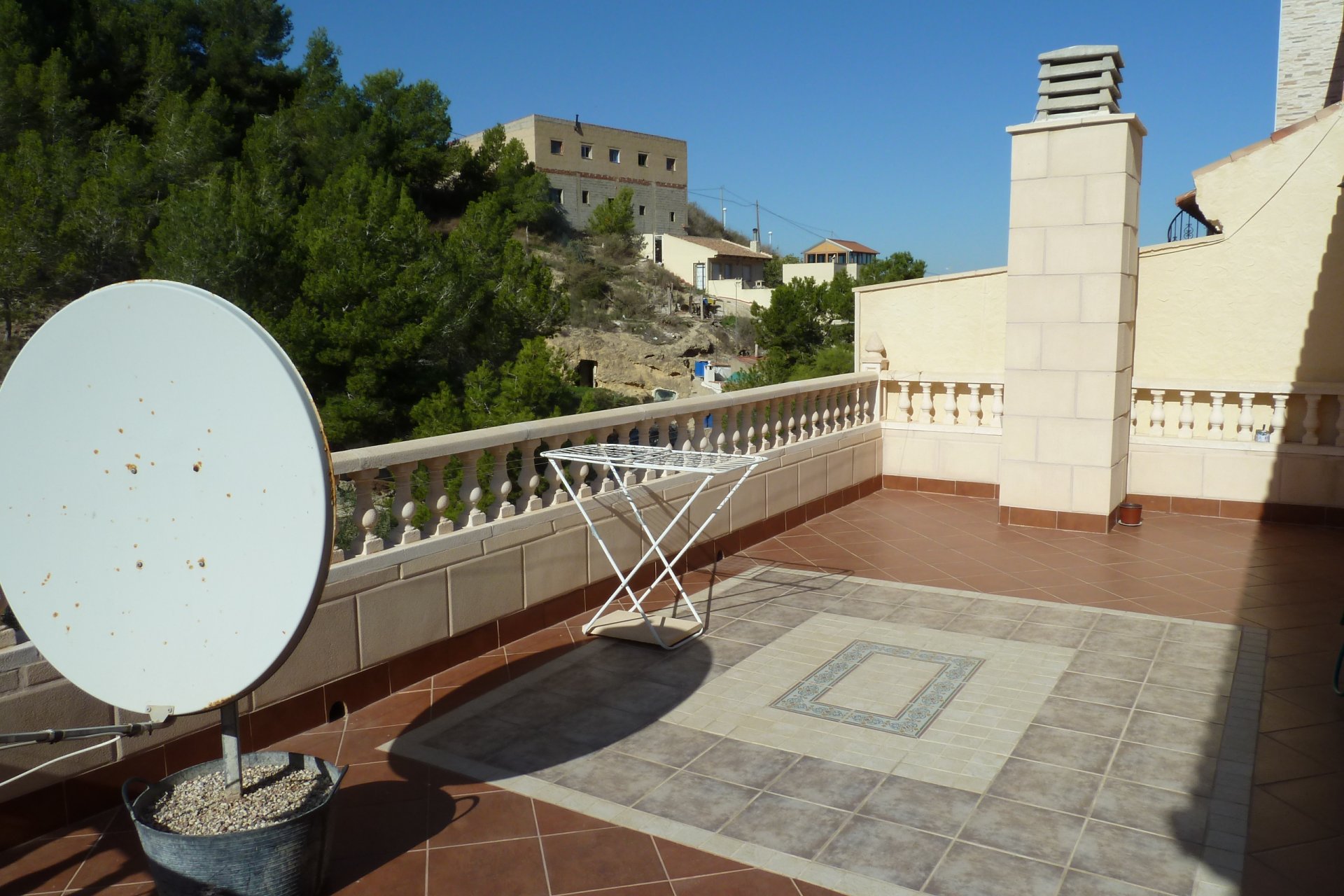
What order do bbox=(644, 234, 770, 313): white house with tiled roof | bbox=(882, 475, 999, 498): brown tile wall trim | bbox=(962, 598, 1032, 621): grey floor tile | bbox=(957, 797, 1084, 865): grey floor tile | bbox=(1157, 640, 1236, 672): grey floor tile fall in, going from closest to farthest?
bbox=(957, 797, 1084, 865): grey floor tile
bbox=(1157, 640, 1236, 672): grey floor tile
bbox=(962, 598, 1032, 621): grey floor tile
bbox=(882, 475, 999, 498): brown tile wall trim
bbox=(644, 234, 770, 313): white house with tiled roof

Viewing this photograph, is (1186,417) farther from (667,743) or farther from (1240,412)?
(667,743)

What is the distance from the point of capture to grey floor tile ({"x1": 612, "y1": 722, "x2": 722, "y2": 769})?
12.7 ft

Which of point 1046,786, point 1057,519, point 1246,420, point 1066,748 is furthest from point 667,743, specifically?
point 1246,420

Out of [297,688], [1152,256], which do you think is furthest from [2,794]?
[1152,256]

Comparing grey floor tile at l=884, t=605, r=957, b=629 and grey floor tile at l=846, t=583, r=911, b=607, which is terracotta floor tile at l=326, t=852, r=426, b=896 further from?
grey floor tile at l=846, t=583, r=911, b=607

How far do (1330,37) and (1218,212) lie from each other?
1518 cm

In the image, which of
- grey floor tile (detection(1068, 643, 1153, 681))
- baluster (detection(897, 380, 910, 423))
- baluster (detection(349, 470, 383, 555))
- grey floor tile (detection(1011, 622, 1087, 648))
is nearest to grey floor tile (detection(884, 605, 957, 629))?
grey floor tile (detection(1011, 622, 1087, 648))

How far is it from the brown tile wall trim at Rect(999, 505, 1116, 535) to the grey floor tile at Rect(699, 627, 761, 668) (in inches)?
147

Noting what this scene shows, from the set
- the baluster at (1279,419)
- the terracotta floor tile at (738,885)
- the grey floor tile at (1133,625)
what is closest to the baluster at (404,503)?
the terracotta floor tile at (738,885)

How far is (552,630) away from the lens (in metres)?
5.50

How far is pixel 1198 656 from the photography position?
494 centimetres

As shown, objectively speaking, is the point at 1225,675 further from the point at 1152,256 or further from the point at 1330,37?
the point at 1330,37

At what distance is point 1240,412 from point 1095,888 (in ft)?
21.2

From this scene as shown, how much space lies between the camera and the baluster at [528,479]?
17.3 feet
